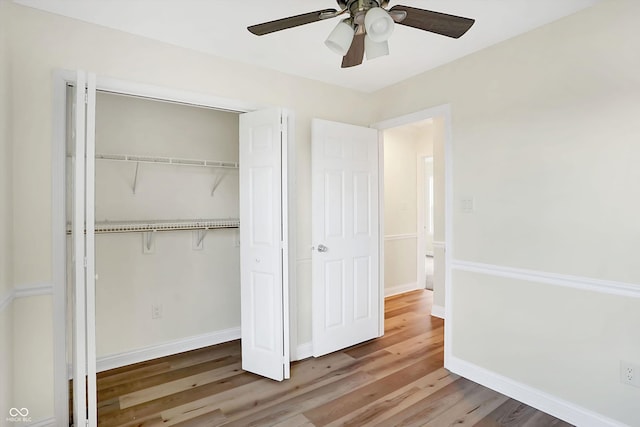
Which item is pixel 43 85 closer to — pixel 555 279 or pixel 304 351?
pixel 304 351

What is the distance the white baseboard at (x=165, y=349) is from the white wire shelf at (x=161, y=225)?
41.6 inches

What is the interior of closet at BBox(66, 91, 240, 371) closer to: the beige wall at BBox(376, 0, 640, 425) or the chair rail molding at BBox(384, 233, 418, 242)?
the beige wall at BBox(376, 0, 640, 425)

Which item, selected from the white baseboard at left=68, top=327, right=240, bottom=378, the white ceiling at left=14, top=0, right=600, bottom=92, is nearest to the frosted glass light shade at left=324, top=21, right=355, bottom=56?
the white ceiling at left=14, top=0, right=600, bottom=92

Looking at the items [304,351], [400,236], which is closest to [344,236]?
[304,351]

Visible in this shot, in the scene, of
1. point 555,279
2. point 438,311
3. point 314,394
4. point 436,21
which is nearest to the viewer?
point 436,21

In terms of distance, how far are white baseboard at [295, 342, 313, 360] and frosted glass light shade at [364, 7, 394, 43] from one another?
255cm

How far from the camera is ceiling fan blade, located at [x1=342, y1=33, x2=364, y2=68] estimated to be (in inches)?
66.4

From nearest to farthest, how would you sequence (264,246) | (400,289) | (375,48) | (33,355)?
(375,48)
(33,355)
(264,246)
(400,289)

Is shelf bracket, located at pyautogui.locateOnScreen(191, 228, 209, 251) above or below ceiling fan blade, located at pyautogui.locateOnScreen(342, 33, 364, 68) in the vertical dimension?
below

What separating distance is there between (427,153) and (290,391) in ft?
13.5

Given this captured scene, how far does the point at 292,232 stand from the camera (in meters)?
2.96

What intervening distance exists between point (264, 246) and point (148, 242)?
1.15 m

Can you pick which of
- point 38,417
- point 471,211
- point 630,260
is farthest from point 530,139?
point 38,417

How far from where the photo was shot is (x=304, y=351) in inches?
119
